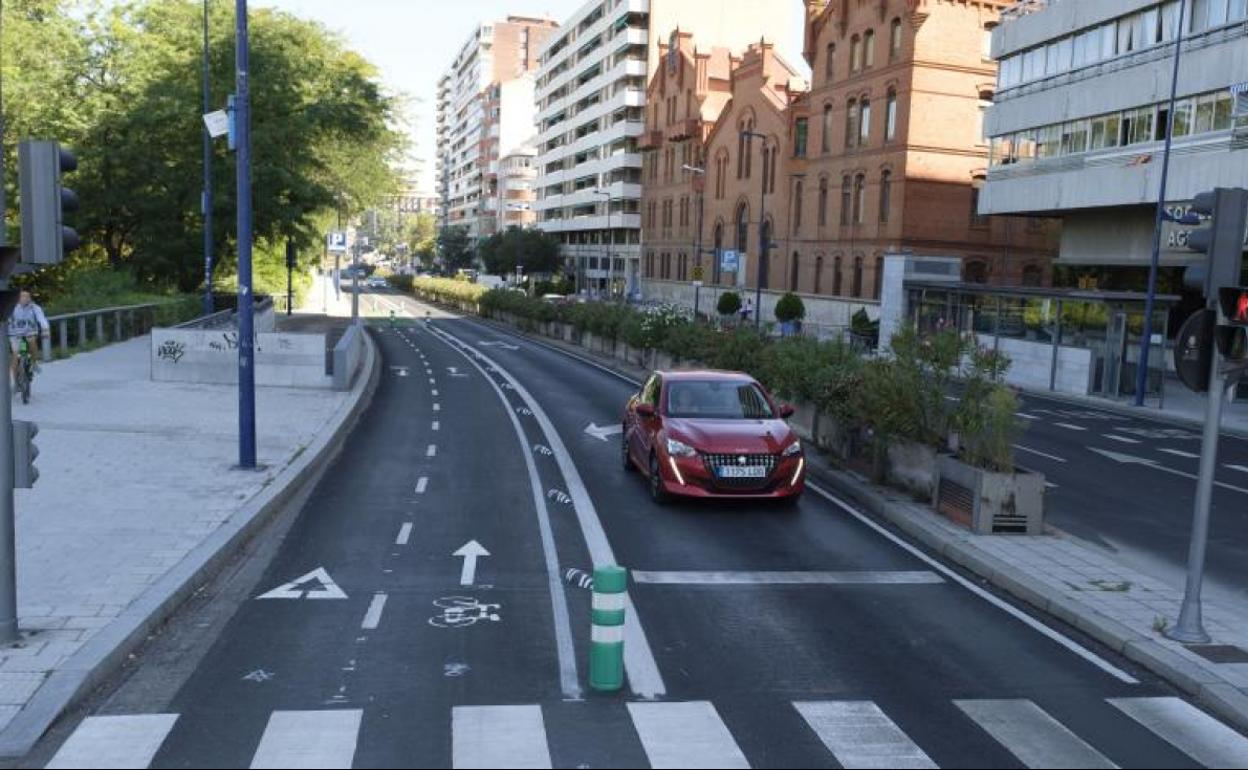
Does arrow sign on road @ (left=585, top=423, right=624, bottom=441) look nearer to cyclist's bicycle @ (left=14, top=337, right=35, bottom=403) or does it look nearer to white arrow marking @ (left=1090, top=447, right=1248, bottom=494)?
white arrow marking @ (left=1090, top=447, right=1248, bottom=494)

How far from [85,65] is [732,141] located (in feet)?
156

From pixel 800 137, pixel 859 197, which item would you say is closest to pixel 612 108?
pixel 800 137

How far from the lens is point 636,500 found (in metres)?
13.9

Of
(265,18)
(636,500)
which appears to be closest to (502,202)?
(265,18)

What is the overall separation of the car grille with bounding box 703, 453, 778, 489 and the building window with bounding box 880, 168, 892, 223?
1809 inches

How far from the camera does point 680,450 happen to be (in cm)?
1311

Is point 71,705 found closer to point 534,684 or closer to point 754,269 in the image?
point 534,684

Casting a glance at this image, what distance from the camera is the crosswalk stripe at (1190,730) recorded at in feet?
21.4

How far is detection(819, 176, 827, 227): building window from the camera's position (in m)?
63.1

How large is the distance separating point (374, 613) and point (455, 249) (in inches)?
5703

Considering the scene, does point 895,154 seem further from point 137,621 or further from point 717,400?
point 137,621

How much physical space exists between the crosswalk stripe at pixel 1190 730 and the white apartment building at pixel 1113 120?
27806 mm

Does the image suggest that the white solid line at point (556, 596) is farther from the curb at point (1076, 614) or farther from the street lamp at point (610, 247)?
the street lamp at point (610, 247)

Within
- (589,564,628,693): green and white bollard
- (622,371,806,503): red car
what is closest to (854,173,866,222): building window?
(622,371,806,503): red car
